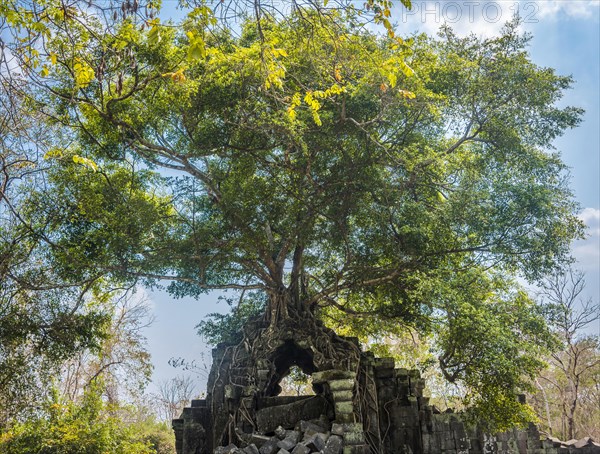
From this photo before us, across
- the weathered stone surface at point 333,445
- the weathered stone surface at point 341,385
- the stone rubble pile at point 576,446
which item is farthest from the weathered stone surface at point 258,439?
the stone rubble pile at point 576,446

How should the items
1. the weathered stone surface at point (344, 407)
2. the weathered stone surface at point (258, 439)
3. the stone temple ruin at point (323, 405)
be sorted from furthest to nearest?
the stone temple ruin at point (323, 405)
the weathered stone surface at point (344, 407)
the weathered stone surface at point (258, 439)

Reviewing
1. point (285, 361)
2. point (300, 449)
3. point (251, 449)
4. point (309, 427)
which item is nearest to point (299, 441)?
point (309, 427)

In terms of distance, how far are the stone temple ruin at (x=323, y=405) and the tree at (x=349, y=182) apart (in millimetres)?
901

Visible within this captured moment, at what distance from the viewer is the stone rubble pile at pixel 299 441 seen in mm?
7820

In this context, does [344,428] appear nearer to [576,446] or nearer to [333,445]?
[333,445]

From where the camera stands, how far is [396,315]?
1136 centimetres

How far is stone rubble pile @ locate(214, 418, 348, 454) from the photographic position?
7.82 meters

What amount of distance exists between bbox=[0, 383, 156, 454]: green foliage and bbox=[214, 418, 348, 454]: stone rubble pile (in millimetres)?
3215

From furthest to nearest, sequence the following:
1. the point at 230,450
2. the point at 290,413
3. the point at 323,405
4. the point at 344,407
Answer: the point at 323,405
the point at 290,413
the point at 344,407
the point at 230,450

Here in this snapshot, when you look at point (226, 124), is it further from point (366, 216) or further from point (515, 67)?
point (515, 67)

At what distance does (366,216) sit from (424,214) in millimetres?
1066

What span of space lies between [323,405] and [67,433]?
4599 mm

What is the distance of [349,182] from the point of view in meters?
9.18

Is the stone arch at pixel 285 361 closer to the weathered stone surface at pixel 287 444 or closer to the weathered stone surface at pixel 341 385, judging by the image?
the weathered stone surface at pixel 341 385
